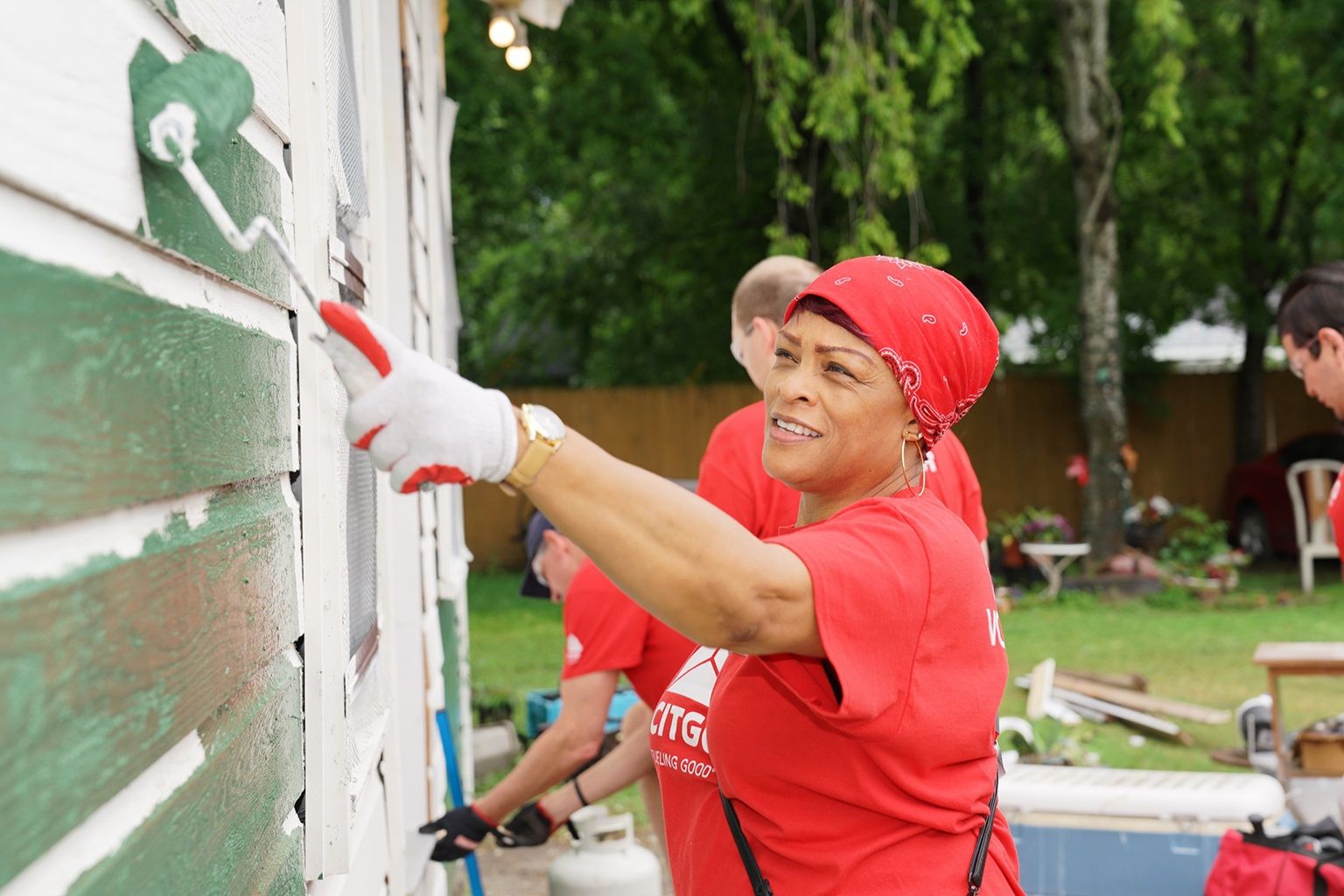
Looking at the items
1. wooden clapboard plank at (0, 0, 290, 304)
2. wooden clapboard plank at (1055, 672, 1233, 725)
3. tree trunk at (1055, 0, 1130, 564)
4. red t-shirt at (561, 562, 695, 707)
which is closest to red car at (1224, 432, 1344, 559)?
tree trunk at (1055, 0, 1130, 564)

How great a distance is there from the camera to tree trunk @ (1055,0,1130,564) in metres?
14.1

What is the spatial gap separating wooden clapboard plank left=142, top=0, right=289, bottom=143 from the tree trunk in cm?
1346

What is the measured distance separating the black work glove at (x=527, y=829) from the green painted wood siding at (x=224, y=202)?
2.23m

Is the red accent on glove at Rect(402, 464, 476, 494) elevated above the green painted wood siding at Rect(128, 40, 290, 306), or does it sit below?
below

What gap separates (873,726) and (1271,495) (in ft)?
52.3

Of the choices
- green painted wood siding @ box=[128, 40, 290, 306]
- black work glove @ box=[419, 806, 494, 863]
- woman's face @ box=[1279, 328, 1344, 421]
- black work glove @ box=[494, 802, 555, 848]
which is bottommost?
black work glove @ box=[494, 802, 555, 848]

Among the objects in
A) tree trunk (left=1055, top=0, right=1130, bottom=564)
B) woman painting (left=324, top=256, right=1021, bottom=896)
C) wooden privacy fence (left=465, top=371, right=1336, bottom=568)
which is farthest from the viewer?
wooden privacy fence (left=465, top=371, right=1336, bottom=568)

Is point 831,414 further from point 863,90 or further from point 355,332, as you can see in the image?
point 863,90

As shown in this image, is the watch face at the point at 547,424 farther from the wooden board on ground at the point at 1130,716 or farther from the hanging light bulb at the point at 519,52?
the wooden board on ground at the point at 1130,716

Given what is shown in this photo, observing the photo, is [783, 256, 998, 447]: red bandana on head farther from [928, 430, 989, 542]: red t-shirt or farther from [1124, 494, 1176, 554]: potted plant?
[1124, 494, 1176, 554]: potted plant

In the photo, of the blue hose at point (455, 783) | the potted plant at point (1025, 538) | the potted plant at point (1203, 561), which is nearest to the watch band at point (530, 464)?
the blue hose at point (455, 783)

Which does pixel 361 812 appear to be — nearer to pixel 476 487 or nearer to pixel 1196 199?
pixel 476 487

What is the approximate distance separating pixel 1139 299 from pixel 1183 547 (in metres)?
4.21

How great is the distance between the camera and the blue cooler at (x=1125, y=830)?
4781 mm
